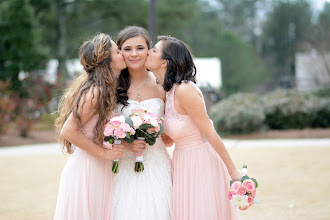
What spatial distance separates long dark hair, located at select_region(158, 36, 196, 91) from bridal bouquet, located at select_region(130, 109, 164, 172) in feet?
1.29

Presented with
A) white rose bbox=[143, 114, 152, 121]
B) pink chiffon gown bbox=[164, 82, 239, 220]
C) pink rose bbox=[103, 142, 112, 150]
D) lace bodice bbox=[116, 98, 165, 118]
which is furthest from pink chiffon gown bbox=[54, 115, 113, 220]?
pink chiffon gown bbox=[164, 82, 239, 220]

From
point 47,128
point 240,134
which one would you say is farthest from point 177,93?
point 47,128

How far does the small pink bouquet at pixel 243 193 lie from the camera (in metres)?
3.95

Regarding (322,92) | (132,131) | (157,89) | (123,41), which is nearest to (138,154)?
(132,131)

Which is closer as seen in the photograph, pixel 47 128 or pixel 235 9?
pixel 47 128

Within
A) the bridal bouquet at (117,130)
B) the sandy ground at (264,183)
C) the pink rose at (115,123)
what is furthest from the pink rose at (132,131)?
the sandy ground at (264,183)

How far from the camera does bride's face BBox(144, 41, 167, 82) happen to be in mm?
4398

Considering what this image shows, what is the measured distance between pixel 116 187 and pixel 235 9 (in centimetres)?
5816

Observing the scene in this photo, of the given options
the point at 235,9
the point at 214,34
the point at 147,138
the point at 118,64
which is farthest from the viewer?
the point at 235,9

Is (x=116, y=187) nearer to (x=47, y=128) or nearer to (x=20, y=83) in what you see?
(x=47, y=128)

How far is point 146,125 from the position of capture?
4.02 meters

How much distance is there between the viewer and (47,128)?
17875mm

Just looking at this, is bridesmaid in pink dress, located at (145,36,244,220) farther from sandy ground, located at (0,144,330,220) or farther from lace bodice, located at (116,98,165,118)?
sandy ground, located at (0,144,330,220)

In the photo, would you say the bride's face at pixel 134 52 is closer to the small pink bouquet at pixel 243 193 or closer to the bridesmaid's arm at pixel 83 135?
the bridesmaid's arm at pixel 83 135
